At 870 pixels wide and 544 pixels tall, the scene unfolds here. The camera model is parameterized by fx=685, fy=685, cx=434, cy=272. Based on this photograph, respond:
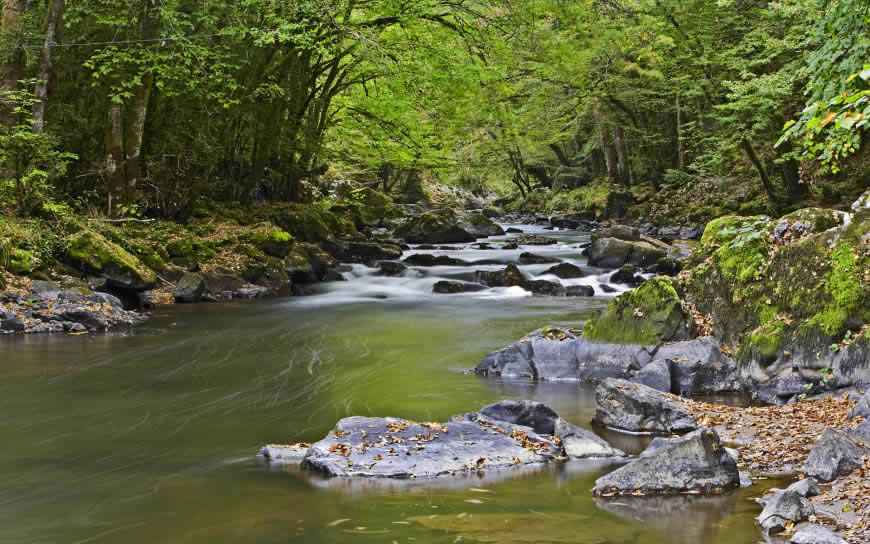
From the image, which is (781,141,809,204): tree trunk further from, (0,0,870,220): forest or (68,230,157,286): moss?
(68,230,157,286): moss

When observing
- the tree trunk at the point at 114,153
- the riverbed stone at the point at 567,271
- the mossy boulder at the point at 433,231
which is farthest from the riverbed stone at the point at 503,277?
the tree trunk at the point at 114,153

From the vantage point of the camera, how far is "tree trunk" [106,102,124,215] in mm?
15289

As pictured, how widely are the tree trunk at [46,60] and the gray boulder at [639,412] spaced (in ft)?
39.4

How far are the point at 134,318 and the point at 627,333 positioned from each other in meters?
8.59

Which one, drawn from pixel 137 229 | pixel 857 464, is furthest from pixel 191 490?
pixel 137 229

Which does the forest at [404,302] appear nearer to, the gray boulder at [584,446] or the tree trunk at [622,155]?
the gray boulder at [584,446]

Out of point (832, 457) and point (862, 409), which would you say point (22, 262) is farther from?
point (862, 409)

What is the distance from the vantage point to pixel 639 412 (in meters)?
6.05

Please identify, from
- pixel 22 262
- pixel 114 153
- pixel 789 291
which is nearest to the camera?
pixel 789 291

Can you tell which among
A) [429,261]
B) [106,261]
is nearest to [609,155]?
[429,261]

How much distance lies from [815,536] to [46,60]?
581 inches

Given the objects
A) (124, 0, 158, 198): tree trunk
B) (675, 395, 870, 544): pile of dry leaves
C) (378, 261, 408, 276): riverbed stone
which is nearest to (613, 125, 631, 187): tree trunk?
(378, 261, 408, 276): riverbed stone

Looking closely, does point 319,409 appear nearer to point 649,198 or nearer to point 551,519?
point 551,519

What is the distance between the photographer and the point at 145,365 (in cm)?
916
